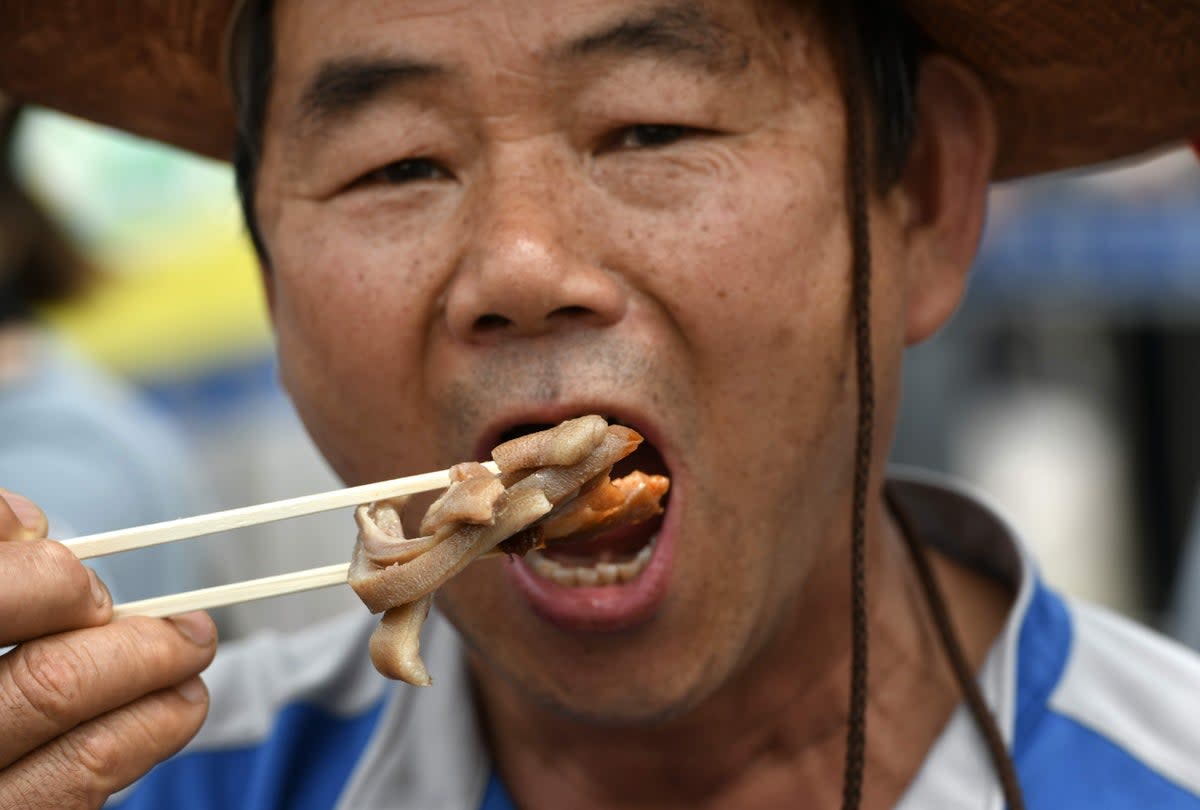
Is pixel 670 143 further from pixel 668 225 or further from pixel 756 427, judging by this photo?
pixel 756 427

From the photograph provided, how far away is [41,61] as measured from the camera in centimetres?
286

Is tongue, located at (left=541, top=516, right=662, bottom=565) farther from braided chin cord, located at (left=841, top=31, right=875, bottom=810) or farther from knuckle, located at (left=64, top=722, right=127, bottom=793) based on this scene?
knuckle, located at (left=64, top=722, right=127, bottom=793)

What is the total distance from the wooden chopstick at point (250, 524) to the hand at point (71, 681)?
50 mm

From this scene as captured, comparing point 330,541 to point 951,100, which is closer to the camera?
point 951,100

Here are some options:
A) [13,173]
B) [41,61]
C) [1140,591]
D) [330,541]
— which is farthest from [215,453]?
[1140,591]

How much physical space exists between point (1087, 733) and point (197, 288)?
5866 millimetres

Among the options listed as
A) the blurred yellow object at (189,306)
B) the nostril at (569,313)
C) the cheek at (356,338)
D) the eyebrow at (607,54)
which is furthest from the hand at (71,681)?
the blurred yellow object at (189,306)

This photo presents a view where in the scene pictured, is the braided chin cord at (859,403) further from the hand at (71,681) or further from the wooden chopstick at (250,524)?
the hand at (71,681)

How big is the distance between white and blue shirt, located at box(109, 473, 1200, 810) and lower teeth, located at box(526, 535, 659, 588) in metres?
0.70

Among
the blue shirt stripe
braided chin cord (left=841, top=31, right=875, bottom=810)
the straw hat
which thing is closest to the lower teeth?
braided chin cord (left=841, top=31, right=875, bottom=810)

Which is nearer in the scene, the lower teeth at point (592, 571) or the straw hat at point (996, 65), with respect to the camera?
the lower teeth at point (592, 571)

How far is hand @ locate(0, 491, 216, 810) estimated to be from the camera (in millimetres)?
1902

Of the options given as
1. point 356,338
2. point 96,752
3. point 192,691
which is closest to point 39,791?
point 96,752

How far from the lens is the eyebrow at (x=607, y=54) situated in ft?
7.19
